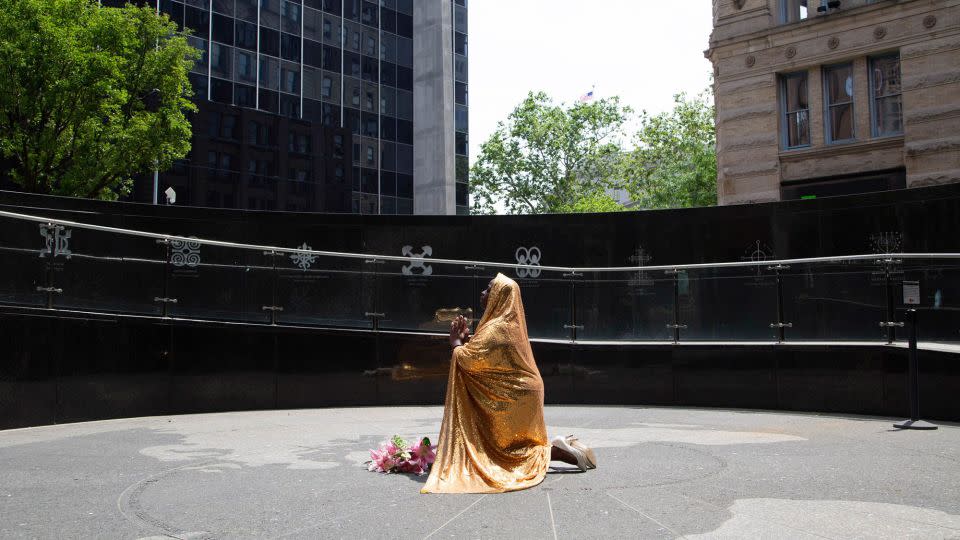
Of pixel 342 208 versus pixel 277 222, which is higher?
pixel 342 208

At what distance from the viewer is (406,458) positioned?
814cm

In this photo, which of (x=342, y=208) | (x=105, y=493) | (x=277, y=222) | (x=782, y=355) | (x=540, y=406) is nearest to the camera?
(x=105, y=493)

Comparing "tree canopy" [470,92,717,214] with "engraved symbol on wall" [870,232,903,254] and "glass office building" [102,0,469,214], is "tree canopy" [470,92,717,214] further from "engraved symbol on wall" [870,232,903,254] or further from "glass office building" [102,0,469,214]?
"engraved symbol on wall" [870,232,903,254]

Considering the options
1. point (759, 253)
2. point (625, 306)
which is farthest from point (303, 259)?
point (759, 253)

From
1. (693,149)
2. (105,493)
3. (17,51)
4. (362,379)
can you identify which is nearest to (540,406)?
(105,493)

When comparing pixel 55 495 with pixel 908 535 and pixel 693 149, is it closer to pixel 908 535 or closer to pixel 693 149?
pixel 908 535

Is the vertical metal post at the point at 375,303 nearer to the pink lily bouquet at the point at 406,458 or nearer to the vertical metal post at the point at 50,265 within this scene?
the vertical metal post at the point at 50,265

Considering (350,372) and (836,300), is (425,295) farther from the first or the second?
(836,300)

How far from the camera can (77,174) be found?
26062 mm

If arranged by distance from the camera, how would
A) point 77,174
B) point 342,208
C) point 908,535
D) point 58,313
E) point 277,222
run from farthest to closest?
1. point 342,208
2. point 77,174
3. point 277,222
4. point 58,313
5. point 908,535

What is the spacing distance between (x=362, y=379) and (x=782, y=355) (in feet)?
24.1

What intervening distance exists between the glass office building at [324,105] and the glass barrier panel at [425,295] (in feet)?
88.4

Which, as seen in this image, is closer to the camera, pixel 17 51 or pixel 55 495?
pixel 55 495

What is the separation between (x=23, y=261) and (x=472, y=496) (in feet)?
25.6
